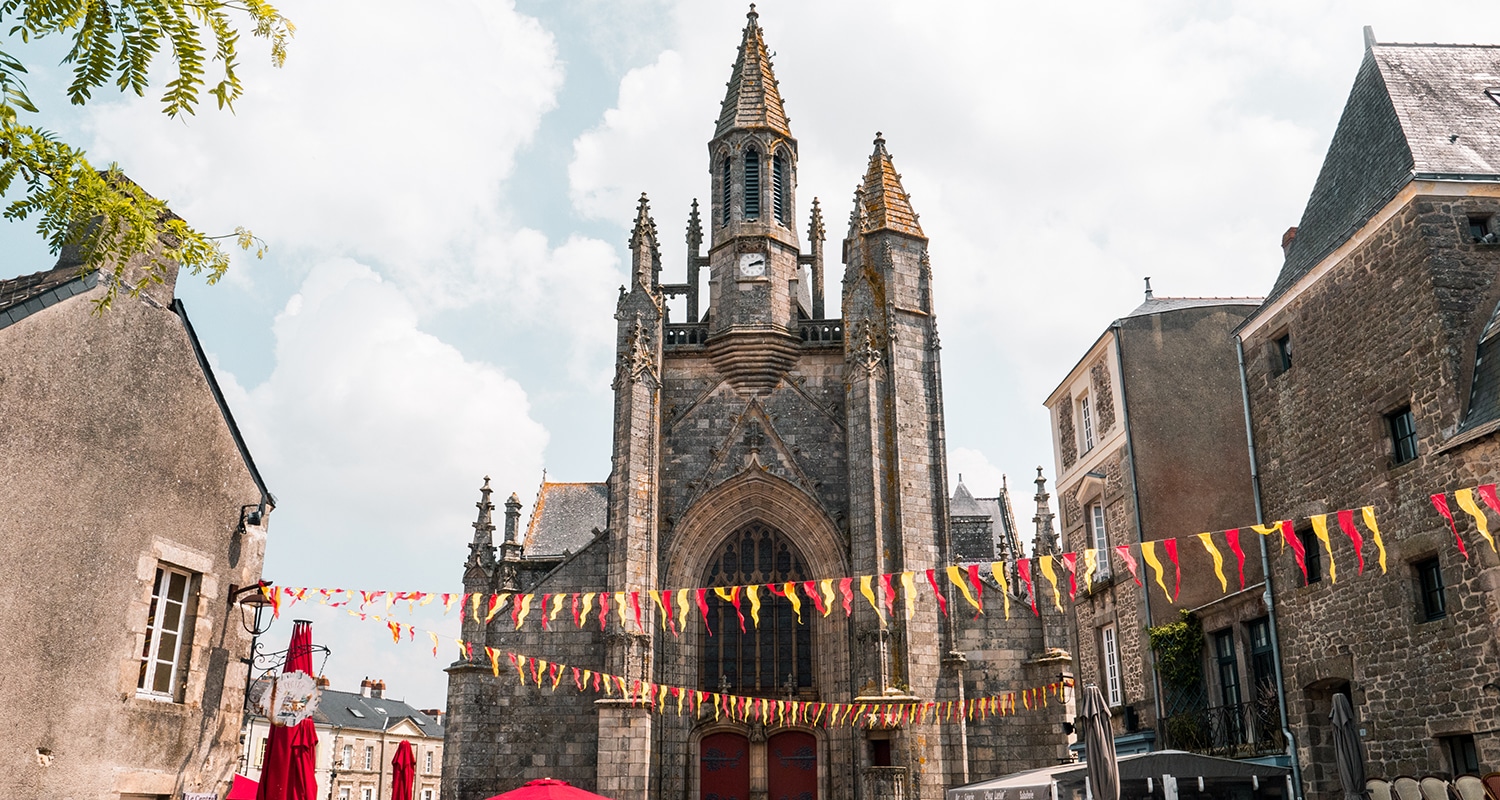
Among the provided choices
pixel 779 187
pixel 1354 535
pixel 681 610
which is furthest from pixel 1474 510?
pixel 779 187

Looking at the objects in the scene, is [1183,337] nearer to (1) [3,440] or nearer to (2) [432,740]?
(1) [3,440]

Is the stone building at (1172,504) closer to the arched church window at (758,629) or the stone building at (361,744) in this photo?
the arched church window at (758,629)

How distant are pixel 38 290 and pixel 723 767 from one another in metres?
13.1

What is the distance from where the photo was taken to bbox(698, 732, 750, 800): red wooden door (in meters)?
18.3

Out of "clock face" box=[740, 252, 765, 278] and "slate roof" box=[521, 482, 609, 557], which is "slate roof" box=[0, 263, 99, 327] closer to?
"clock face" box=[740, 252, 765, 278]

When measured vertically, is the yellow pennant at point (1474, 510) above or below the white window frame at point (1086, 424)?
below

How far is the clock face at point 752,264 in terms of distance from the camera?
21484 mm

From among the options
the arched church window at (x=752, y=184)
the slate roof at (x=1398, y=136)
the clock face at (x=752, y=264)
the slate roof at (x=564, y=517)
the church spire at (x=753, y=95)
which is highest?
the church spire at (x=753, y=95)

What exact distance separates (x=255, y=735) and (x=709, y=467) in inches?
1204

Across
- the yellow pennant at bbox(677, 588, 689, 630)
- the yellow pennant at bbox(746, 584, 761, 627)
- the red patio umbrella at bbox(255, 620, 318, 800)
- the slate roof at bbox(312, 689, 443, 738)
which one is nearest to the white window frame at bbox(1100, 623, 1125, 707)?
the yellow pennant at bbox(746, 584, 761, 627)

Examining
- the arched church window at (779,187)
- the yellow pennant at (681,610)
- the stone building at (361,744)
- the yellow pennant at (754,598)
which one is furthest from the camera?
the stone building at (361,744)

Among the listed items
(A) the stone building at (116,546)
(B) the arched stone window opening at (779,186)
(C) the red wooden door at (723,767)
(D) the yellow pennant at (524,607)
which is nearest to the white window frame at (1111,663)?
(C) the red wooden door at (723,767)

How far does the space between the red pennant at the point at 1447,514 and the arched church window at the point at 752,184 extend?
45.1ft

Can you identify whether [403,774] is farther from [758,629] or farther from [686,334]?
[686,334]
